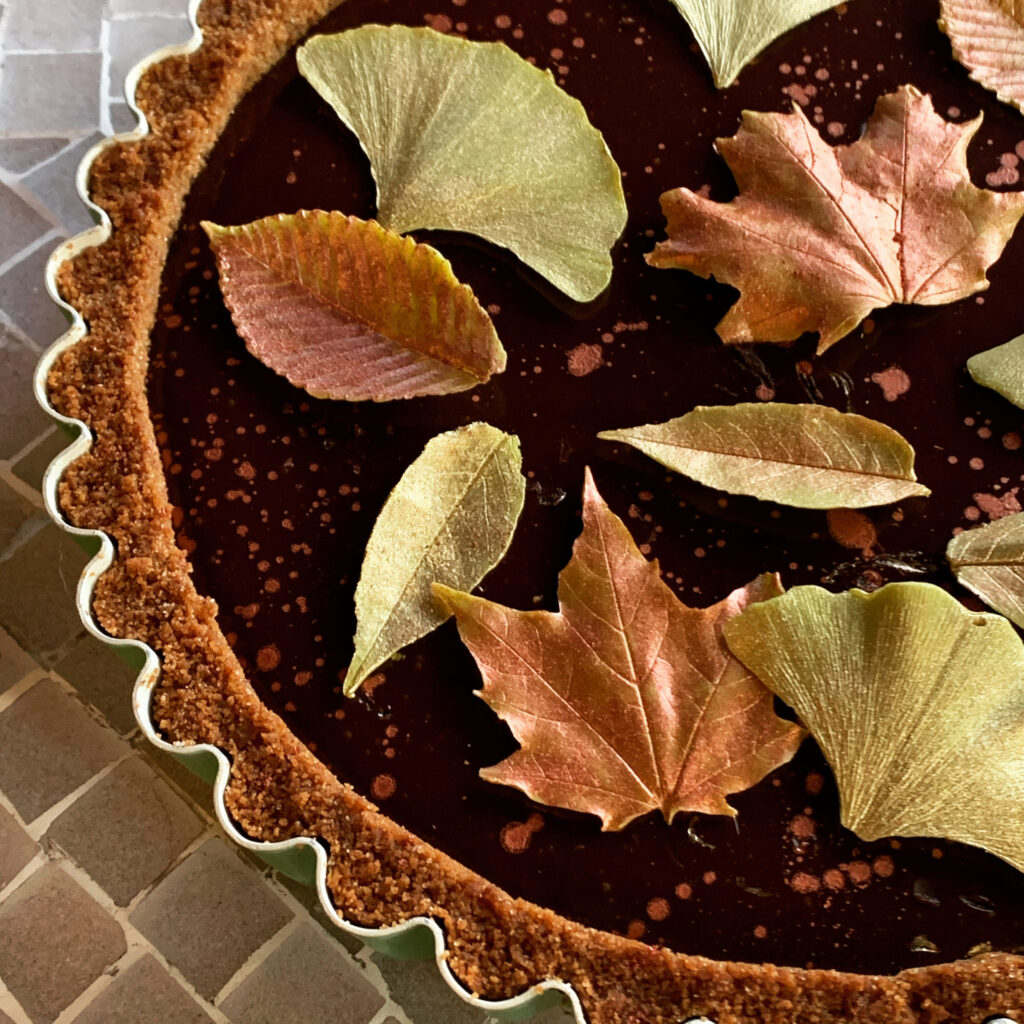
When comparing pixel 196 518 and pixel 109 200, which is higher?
pixel 109 200

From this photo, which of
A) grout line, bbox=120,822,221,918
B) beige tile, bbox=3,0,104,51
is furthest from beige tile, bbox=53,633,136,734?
beige tile, bbox=3,0,104,51

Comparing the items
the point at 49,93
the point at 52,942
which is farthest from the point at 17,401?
the point at 52,942

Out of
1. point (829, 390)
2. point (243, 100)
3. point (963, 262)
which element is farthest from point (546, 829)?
point (243, 100)

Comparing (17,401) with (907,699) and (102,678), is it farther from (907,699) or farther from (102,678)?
(907,699)

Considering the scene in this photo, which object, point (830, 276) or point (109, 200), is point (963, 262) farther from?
point (109, 200)

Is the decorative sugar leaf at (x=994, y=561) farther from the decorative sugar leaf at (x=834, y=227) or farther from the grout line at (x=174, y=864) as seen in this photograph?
the grout line at (x=174, y=864)
